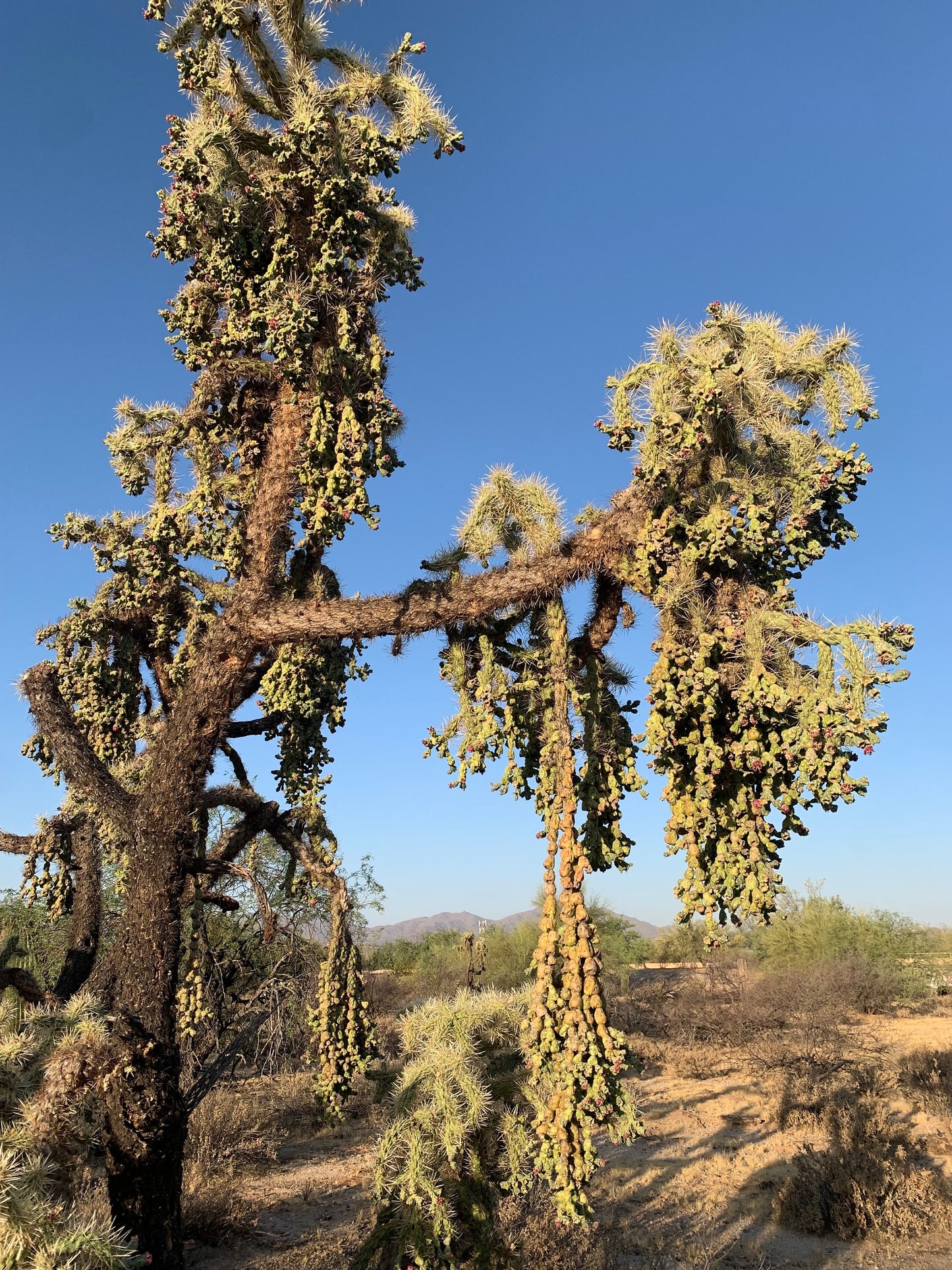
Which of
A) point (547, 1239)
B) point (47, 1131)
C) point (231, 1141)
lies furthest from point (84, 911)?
point (231, 1141)

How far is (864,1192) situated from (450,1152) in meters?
6.25

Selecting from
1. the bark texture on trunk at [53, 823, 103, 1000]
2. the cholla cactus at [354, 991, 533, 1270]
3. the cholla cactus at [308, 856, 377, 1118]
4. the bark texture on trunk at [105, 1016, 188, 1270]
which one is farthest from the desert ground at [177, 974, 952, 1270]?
the bark texture on trunk at [53, 823, 103, 1000]

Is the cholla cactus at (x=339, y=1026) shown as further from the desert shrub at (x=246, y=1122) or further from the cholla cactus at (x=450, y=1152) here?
the desert shrub at (x=246, y=1122)

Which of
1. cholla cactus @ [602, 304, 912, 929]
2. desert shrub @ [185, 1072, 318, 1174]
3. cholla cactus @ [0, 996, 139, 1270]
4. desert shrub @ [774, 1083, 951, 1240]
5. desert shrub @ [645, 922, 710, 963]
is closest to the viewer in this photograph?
cholla cactus @ [0, 996, 139, 1270]

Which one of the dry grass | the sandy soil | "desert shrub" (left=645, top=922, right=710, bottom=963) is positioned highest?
the dry grass

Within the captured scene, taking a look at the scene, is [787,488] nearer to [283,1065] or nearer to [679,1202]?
[679,1202]

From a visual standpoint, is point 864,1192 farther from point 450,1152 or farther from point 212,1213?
point 212,1213

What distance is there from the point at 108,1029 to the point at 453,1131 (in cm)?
197

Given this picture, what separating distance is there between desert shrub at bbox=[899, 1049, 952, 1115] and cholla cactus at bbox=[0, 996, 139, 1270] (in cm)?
1170

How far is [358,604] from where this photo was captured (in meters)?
4.96

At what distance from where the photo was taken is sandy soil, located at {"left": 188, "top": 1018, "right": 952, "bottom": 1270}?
7402mm

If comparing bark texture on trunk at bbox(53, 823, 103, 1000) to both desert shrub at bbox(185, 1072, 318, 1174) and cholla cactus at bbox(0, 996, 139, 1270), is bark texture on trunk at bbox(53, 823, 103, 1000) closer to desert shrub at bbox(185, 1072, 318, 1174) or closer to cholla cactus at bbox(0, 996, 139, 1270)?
cholla cactus at bbox(0, 996, 139, 1270)

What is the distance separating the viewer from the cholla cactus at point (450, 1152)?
14.6ft

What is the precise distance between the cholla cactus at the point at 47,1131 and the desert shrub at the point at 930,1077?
1170 centimetres
